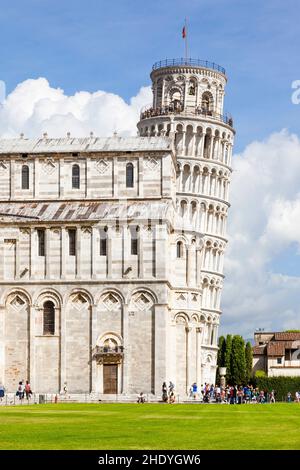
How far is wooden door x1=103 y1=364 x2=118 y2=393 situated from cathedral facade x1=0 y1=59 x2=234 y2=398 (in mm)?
77

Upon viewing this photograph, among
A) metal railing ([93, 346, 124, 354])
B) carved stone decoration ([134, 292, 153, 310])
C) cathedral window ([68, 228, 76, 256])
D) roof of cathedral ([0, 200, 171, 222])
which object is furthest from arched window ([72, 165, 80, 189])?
metal railing ([93, 346, 124, 354])

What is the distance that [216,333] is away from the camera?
134m

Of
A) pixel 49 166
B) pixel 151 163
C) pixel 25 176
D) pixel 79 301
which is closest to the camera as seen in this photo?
pixel 79 301

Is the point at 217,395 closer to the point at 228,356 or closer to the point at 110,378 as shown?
the point at 110,378

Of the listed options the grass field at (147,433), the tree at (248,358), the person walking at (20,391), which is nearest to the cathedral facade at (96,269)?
the person walking at (20,391)

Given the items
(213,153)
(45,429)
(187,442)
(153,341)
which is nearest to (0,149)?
(153,341)

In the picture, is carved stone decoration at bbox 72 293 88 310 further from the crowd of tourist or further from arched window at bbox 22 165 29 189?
arched window at bbox 22 165 29 189

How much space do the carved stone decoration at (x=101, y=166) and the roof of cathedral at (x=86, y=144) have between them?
1.01 m

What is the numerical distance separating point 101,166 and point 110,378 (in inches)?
724

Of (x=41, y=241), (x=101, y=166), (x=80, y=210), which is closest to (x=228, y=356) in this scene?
(x=101, y=166)

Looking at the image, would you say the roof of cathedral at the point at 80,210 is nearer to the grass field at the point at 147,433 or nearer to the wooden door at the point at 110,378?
the wooden door at the point at 110,378

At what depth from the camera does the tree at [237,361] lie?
134500 millimetres

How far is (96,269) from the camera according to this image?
279 ft

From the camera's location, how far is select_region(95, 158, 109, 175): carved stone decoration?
9150 cm
